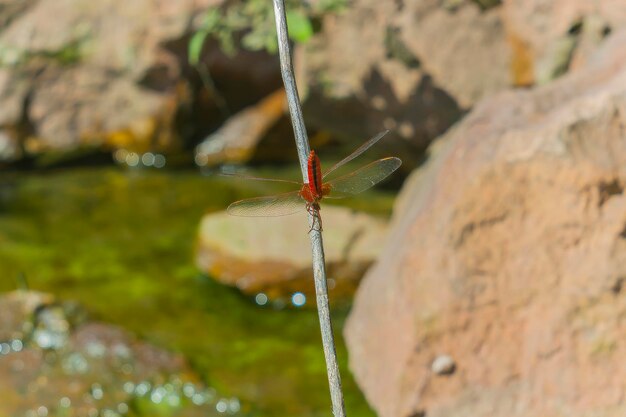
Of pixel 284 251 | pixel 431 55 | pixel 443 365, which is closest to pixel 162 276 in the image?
pixel 284 251

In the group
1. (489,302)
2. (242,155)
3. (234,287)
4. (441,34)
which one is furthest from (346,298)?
(242,155)

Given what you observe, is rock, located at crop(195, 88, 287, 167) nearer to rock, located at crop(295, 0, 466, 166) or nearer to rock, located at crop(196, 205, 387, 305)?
rock, located at crop(295, 0, 466, 166)

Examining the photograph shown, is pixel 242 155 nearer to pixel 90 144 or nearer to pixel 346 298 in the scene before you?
pixel 90 144

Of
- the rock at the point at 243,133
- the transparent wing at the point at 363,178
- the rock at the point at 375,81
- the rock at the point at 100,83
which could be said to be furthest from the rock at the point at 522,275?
the rock at the point at 100,83

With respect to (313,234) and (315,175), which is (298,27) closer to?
(315,175)

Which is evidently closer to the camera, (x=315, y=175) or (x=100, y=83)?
(x=315, y=175)

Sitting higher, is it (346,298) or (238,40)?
(238,40)
